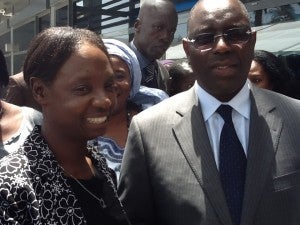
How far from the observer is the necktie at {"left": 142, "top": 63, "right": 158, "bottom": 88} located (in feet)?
11.9

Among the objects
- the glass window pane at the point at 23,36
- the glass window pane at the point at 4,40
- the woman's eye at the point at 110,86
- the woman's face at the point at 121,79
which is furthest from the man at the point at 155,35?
the glass window pane at the point at 4,40

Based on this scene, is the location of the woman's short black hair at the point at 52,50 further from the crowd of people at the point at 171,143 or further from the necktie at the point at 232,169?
the necktie at the point at 232,169

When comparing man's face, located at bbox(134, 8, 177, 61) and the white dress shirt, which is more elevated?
the white dress shirt

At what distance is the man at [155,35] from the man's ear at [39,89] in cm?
205

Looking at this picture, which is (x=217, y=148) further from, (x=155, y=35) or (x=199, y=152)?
(x=155, y=35)

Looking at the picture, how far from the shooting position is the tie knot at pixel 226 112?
2.00 m

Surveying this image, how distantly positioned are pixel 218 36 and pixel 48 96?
704mm

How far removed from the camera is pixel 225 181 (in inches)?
75.2

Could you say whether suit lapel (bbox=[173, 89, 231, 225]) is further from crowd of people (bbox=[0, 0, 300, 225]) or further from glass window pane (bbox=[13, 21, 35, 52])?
glass window pane (bbox=[13, 21, 35, 52])

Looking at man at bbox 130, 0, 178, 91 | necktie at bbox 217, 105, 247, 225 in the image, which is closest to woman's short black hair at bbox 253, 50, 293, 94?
man at bbox 130, 0, 178, 91

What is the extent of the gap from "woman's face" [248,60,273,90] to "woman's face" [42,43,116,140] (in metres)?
1.82

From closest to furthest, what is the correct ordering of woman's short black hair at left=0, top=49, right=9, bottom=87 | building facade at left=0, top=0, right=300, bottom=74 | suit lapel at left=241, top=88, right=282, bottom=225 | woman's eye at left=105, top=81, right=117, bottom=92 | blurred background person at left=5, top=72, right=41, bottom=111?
1. woman's eye at left=105, top=81, right=117, bottom=92
2. suit lapel at left=241, top=88, right=282, bottom=225
3. woman's short black hair at left=0, top=49, right=9, bottom=87
4. blurred background person at left=5, top=72, right=41, bottom=111
5. building facade at left=0, top=0, right=300, bottom=74

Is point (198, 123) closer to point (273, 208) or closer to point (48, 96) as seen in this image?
point (273, 208)

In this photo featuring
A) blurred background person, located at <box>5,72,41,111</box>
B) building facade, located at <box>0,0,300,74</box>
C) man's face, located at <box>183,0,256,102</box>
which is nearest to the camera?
man's face, located at <box>183,0,256,102</box>
